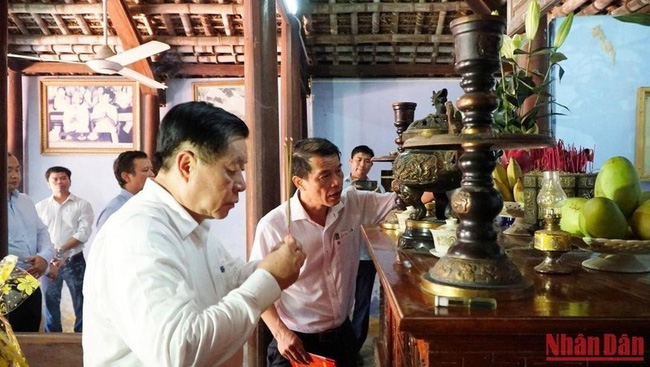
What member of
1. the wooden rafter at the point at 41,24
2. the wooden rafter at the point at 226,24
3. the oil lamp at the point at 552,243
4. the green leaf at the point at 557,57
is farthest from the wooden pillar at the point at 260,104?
the wooden rafter at the point at 41,24

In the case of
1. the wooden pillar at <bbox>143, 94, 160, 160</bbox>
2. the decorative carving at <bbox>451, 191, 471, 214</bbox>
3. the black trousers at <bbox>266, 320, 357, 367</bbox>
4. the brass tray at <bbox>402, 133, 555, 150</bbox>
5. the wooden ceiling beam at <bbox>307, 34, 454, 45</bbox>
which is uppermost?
the wooden ceiling beam at <bbox>307, 34, 454, 45</bbox>

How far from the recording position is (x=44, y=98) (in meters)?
7.43

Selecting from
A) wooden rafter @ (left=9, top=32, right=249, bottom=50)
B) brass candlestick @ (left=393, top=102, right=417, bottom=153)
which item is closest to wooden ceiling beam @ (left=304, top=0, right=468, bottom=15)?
wooden rafter @ (left=9, top=32, right=249, bottom=50)

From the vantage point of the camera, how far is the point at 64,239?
5.88 metres

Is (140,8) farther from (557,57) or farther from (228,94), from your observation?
(557,57)

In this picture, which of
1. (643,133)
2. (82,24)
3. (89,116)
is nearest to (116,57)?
(82,24)

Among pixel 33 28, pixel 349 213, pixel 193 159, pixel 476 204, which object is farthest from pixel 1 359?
pixel 33 28

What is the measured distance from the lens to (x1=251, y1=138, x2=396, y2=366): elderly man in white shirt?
242cm

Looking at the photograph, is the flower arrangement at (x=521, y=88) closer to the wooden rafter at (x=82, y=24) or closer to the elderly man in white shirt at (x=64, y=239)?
the elderly man in white shirt at (x=64, y=239)

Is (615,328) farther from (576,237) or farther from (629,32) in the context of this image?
(629,32)

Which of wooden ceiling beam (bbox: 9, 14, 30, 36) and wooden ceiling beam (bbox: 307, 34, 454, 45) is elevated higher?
wooden ceiling beam (bbox: 9, 14, 30, 36)

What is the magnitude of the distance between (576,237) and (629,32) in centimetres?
366

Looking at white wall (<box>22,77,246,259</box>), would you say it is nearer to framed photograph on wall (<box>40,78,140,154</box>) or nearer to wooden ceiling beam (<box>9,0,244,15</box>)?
framed photograph on wall (<box>40,78,140,154</box>)

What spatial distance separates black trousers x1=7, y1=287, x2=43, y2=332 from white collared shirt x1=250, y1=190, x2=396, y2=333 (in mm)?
2141
